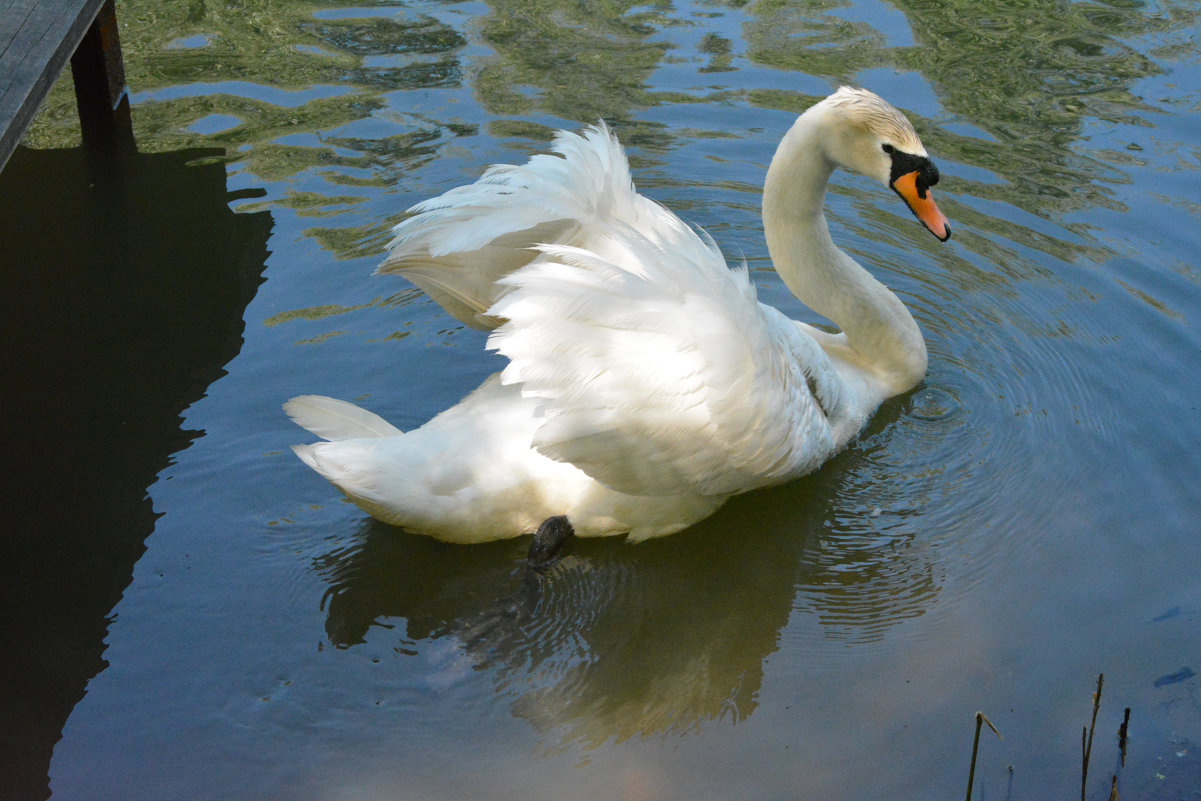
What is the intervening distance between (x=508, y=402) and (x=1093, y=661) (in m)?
2.00

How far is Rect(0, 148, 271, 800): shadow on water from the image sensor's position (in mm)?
3725

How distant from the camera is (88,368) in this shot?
4.99 metres

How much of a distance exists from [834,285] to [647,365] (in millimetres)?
1562

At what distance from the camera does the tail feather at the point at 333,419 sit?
13.4 ft

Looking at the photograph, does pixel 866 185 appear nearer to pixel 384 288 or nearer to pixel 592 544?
pixel 384 288

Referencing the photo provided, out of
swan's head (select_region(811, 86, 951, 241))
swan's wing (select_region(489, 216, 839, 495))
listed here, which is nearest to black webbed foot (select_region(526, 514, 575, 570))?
swan's wing (select_region(489, 216, 839, 495))

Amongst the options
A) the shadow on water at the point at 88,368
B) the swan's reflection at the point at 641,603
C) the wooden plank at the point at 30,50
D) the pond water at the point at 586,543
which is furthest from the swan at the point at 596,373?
the wooden plank at the point at 30,50

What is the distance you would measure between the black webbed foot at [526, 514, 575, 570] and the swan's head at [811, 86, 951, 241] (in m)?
1.79

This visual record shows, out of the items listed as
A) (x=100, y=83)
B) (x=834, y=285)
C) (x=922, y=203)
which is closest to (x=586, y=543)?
(x=834, y=285)

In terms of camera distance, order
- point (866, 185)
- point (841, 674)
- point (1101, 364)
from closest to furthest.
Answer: point (841, 674) → point (1101, 364) → point (866, 185)

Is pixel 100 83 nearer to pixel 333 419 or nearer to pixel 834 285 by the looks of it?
pixel 333 419

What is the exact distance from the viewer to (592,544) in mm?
4266

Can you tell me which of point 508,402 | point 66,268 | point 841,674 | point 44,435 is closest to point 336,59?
point 66,268

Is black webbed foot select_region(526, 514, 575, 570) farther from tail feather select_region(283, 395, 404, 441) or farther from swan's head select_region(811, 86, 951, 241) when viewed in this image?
swan's head select_region(811, 86, 951, 241)
